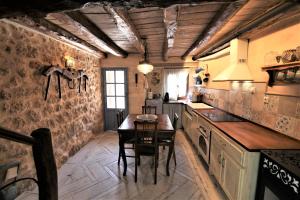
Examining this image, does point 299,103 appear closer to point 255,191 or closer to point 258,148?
point 258,148

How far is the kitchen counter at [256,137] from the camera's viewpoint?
1645mm

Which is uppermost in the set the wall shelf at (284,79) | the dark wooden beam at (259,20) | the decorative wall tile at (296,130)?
the dark wooden beam at (259,20)

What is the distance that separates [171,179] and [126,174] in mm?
748

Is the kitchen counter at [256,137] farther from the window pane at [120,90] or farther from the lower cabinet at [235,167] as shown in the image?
the window pane at [120,90]

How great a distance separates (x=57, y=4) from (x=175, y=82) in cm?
461

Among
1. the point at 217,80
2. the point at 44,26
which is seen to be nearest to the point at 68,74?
the point at 44,26

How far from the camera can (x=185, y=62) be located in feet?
17.4

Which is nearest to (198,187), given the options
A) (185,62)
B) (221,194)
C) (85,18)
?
(221,194)

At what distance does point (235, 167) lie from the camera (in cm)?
181

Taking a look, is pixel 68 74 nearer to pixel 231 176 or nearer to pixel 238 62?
pixel 238 62

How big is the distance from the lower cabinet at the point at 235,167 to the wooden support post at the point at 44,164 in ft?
5.51

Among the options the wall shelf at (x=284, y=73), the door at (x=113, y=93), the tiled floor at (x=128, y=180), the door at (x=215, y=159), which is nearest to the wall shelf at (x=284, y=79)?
the wall shelf at (x=284, y=73)

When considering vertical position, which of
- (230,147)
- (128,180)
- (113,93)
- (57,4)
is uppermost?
(57,4)

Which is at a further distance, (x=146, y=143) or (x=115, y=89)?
(x=115, y=89)
